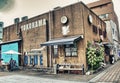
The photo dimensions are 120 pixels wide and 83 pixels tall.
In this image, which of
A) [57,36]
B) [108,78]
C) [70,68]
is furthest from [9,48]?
[108,78]

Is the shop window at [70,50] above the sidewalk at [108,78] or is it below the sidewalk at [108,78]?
above

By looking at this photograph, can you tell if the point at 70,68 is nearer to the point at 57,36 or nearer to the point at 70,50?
the point at 70,50

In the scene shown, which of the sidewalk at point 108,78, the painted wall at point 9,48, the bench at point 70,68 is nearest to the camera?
the sidewalk at point 108,78

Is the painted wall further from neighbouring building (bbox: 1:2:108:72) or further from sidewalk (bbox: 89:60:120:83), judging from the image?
sidewalk (bbox: 89:60:120:83)

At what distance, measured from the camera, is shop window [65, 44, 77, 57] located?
56.2 ft

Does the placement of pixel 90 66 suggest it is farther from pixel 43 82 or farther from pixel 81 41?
pixel 43 82

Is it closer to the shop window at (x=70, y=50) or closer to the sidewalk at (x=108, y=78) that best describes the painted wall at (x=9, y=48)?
the shop window at (x=70, y=50)

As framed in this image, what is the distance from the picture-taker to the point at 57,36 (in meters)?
19.3

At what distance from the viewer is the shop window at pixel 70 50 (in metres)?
17.1

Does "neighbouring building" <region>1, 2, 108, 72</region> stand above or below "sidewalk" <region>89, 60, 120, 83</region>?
above

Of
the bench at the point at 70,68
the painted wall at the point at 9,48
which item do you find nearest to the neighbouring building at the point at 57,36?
the painted wall at the point at 9,48

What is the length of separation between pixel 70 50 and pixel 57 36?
9.50 ft

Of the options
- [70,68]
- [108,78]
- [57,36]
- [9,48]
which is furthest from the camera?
[9,48]

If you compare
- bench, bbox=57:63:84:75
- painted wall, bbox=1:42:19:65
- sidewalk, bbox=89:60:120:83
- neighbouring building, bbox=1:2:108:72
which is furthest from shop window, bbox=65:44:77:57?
painted wall, bbox=1:42:19:65
